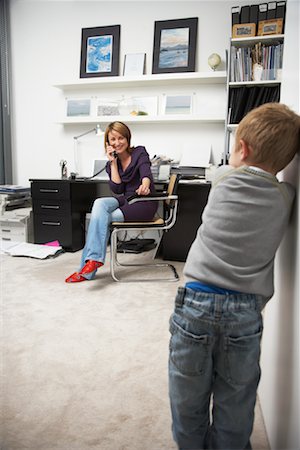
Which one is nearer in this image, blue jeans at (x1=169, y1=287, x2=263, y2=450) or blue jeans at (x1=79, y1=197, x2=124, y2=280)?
blue jeans at (x1=169, y1=287, x2=263, y2=450)

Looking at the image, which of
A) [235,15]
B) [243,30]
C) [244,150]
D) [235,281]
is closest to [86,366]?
[235,281]

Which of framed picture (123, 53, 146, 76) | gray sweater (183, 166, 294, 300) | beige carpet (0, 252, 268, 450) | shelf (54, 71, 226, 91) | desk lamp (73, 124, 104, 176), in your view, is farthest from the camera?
desk lamp (73, 124, 104, 176)

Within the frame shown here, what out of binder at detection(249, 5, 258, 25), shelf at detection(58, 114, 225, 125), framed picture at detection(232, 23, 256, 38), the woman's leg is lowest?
the woman's leg

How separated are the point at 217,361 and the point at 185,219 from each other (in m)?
2.34

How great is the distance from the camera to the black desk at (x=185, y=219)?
3125 millimetres

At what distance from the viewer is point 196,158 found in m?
3.61

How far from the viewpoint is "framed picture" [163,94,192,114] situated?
143 inches

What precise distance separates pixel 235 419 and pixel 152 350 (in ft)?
2.70

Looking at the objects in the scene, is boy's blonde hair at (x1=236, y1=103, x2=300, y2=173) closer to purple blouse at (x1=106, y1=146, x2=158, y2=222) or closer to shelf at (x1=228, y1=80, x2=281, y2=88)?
purple blouse at (x1=106, y1=146, x2=158, y2=222)

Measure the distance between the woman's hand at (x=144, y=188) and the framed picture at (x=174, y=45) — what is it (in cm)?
141

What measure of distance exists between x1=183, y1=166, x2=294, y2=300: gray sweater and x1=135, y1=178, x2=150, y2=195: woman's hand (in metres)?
1.81

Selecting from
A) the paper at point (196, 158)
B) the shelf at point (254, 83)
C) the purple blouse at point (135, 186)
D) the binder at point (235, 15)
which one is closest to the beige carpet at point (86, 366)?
the purple blouse at point (135, 186)

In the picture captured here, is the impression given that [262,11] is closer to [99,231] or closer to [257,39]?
[257,39]

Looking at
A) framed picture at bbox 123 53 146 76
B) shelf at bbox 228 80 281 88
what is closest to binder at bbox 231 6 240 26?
shelf at bbox 228 80 281 88
